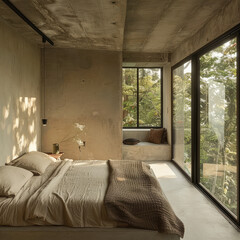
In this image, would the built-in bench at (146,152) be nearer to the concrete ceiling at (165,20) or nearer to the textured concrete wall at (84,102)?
the textured concrete wall at (84,102)

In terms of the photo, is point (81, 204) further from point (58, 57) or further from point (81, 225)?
point (58, 57)

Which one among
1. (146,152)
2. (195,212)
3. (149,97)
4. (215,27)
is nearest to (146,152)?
(146,152)

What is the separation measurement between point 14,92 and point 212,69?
3.12m

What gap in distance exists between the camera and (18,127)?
4133mm

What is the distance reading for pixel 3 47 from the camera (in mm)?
3564

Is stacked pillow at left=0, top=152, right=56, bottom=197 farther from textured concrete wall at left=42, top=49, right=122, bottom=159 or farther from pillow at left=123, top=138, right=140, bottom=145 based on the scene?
pillow at left=123, top=138, right=140, bottom=145

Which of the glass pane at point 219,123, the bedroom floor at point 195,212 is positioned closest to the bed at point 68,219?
the bedroom floor at point 195,212

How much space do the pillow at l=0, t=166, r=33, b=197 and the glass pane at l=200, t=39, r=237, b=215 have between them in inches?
102

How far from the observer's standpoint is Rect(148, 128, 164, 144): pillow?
21.6ft

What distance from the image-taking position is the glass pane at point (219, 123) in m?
3.14

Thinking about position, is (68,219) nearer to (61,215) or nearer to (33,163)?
(61,215)

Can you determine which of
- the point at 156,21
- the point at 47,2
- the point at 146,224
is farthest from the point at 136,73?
the point at 146,224

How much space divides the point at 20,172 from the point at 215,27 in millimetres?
3297

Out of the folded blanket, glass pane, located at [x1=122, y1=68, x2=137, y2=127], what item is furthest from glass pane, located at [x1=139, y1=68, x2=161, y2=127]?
the folded blanket
